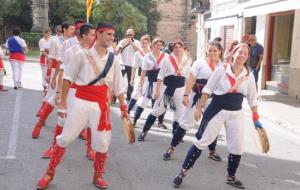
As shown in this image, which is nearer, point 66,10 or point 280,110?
point 280,110

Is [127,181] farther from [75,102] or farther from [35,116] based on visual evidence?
[35,116]

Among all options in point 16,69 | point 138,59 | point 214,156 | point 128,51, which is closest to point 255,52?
point 128,51

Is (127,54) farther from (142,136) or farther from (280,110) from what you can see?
(280,110)

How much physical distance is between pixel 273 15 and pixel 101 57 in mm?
12244

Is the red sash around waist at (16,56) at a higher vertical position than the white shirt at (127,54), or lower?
lower

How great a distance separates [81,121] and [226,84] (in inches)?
68.1

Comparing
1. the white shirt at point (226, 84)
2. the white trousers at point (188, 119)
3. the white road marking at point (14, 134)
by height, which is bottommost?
the white road marking at point (14, 134)

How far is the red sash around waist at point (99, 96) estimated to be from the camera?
476 centimetres

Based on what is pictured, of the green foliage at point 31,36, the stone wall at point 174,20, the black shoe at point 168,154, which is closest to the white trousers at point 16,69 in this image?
the black shoe at point 168,154

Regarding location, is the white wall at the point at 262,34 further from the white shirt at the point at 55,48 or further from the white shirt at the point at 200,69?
the white shirt at the point at 200,69

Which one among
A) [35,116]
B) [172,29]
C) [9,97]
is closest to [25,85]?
[9,97]

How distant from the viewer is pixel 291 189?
17.5ft

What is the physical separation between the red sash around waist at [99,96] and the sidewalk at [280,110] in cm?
534

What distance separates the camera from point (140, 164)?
20.0 feet
